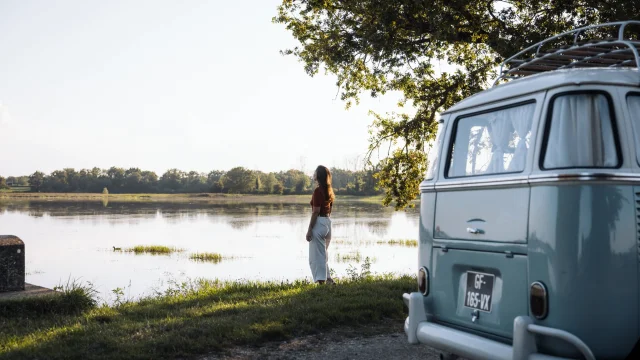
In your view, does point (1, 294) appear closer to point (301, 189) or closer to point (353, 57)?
point (353, 57)

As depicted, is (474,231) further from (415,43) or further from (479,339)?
(415,43)

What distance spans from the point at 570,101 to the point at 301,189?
3922 inches

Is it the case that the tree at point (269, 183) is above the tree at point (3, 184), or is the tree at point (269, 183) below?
above

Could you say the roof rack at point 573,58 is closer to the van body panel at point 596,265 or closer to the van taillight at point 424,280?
the van taillight at point 424,280

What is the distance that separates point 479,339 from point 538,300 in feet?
2.21

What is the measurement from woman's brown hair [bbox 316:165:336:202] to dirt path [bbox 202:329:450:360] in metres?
3.57

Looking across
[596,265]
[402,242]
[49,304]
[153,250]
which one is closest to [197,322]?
[49,304]

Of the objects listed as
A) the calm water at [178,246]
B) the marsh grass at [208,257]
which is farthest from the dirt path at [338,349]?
the marsh grass at [208,257]

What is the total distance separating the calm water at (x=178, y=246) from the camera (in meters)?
18.2

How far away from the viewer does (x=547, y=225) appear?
4.34 metres

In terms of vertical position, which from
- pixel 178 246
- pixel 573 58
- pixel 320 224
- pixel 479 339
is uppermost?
pixel 573 58

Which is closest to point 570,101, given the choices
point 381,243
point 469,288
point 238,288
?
point 469,288

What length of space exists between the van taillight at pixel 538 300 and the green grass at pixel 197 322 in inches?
147

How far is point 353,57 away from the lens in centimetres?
1428
